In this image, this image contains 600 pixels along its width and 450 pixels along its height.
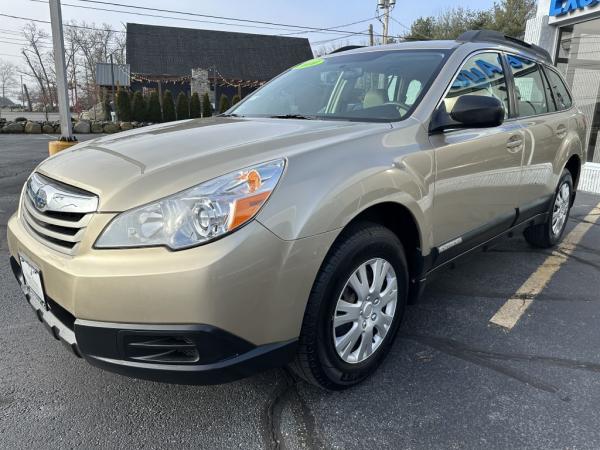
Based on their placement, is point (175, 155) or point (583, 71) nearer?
point (175, 155)

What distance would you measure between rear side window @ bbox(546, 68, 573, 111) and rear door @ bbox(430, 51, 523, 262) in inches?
49.8

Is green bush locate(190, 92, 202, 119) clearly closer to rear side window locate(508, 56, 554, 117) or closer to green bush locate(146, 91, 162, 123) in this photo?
green bush locate(146, 91, 162, 123)

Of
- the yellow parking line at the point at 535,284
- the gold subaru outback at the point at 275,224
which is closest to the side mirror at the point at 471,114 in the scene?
the gold subaru outback at the point at 275,224

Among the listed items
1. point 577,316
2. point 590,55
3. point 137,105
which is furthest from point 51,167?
point 137,105

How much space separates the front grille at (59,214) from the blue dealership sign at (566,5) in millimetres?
8976

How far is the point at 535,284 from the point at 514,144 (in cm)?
123

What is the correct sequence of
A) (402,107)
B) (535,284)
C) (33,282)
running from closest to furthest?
1. (33,282)
2. (402,107)
3. (535,284)

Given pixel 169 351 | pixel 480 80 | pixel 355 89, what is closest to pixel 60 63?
pixel 355 89

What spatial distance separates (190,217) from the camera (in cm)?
164

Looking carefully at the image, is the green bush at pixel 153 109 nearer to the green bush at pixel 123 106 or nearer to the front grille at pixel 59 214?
the green bush at pixel 123 106

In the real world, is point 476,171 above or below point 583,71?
below

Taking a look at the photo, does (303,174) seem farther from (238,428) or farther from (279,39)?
(279,39)

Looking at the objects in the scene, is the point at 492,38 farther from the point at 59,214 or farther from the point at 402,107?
the point at 59,214

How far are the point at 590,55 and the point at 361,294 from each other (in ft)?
30.6
